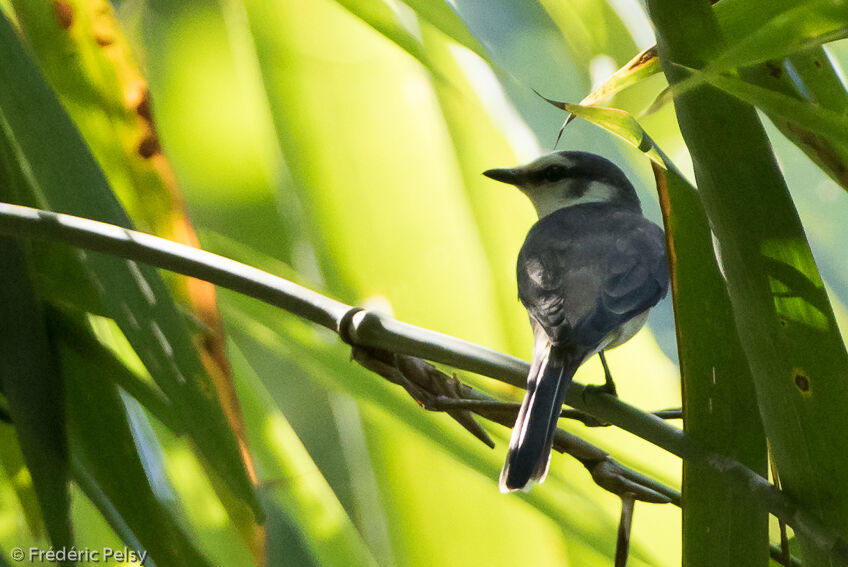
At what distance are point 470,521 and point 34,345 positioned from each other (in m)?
0.52

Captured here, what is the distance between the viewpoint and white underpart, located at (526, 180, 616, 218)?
1.36m

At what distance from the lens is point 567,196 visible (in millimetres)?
1372

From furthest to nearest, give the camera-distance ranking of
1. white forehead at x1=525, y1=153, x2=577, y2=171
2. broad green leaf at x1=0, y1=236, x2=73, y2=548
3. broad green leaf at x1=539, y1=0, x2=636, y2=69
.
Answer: white forehead at x1=525, y1=153, x2=577, y2=171 < broad green leaf at x1=539, y1=0, x2=636, y2=69 < broad green leaf at x1=0, y1=236, x2=73, y2=548

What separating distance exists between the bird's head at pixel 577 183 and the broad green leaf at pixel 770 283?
861mm

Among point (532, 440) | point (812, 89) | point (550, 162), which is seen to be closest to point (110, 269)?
point (532, 440)

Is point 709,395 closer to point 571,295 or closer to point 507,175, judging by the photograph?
point 571,295

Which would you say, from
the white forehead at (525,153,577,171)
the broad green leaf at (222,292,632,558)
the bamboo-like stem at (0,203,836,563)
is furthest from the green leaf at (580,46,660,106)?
the white forehead at (525,153,577,171)

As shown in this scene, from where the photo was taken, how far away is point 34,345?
0.60 metres

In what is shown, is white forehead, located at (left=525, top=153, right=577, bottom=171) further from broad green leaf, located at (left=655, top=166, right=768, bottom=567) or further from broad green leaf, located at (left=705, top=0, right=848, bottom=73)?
broad green leaf, located at (left=705, top=0, right=848, bottom=73)

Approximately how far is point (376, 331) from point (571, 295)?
0.38m

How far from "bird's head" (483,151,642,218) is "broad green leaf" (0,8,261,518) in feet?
2.68

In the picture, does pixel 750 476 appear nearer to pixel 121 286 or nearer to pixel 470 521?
pixel 121 286

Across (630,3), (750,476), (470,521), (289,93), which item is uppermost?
(630,3)

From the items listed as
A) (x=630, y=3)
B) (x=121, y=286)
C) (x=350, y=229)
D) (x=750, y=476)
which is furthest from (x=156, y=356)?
(x=630, y=3)
